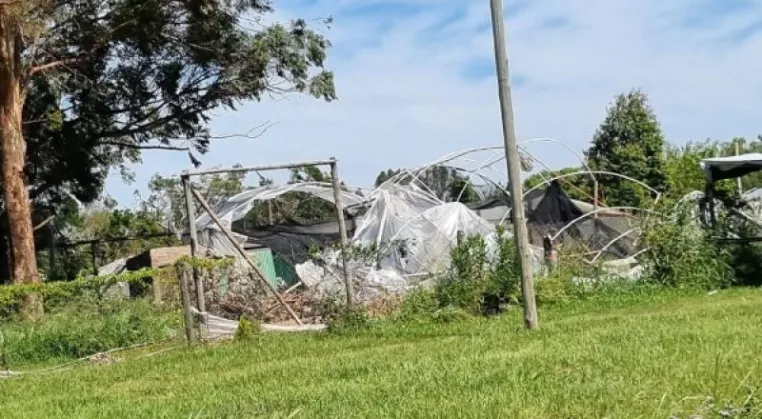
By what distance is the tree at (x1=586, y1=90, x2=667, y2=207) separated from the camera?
40781 millimetres

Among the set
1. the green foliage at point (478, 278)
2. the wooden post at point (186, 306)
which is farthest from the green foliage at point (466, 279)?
the wooden post at point (186, 306)

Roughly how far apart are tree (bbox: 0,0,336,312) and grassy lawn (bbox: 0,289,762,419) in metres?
10.2

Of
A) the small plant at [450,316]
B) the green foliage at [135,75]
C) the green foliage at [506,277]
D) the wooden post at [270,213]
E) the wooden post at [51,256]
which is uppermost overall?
the green foliage at [135,75]

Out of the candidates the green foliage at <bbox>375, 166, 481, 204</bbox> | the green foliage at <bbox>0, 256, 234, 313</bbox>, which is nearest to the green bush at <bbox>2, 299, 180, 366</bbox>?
the green foliage at <bbox>0, 256, 234, 313</bbox>

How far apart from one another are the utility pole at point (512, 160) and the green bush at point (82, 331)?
525 cm

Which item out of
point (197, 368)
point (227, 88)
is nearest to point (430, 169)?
point (227, 88)

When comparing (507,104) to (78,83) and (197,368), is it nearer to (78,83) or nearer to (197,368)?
(197,368)

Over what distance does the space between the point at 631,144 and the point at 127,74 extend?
80.0 feet

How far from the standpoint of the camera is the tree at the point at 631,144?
40781 millimetres

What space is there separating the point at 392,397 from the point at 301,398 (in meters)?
0.68

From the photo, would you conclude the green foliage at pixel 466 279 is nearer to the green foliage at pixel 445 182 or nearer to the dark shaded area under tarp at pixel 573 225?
the dark shaded area under tarp at pixel 573 225

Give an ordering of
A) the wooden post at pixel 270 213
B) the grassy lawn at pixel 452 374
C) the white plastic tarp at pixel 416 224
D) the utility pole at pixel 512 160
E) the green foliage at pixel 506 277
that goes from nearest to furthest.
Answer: the grassy lawn at pixel 452 374
the utility pole at pixel 512 160
the green foliage at pixel 506 277
the white plastic tarp at pixel 416 224
the wooden post at pixel 270 213

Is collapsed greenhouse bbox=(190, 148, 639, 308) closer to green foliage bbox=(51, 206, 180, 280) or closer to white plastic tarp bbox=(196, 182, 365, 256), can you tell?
white plastic tarp bbox=(196, 182, 365, 256)

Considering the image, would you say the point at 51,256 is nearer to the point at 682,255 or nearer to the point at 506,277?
the point at 506,277
